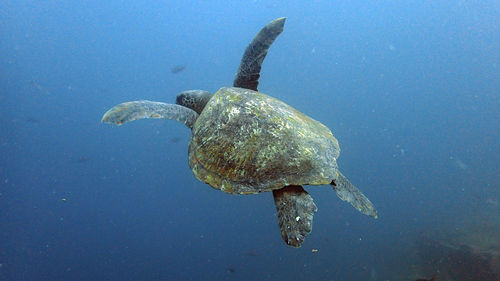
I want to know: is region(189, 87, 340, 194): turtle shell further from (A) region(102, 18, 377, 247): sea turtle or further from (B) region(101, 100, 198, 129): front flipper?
(B) region(101, 100, 198, 129): front flipper

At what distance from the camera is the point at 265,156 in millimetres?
2689

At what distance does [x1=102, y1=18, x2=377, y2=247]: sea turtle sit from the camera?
262 cm

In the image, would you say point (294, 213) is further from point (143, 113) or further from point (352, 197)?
point (143, 113)

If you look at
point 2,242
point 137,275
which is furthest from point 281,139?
point 2,242

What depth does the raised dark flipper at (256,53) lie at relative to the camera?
13.1 ft

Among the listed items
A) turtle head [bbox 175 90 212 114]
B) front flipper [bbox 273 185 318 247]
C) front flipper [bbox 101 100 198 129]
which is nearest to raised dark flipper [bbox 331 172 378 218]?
front flipper [bbox 273 185 318 247]

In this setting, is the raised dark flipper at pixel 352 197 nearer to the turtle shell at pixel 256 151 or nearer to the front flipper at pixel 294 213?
the turtle shell at pixel 256 151

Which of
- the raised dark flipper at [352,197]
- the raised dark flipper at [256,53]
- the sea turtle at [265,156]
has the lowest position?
the raised dark flipper at [352,197]

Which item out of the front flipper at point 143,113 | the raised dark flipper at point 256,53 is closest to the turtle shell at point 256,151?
the front flipper at point 143,113

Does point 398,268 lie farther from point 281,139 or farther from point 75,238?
point 75,238

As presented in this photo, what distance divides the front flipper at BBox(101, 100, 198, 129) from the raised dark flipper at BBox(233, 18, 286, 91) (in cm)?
112

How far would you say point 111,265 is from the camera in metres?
16.1

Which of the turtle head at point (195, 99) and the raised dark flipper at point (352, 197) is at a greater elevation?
the turtle head at point (195, 99)

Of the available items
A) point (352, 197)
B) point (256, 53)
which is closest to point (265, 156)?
point (352, 197)
